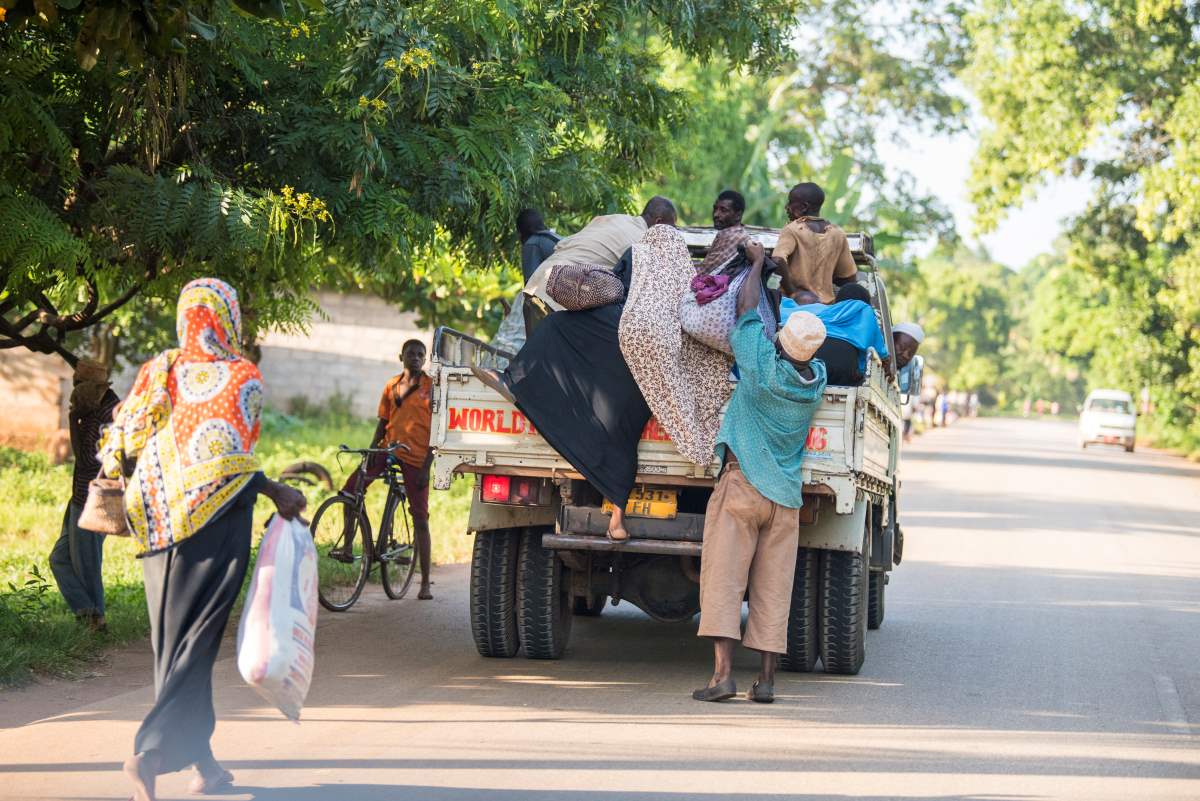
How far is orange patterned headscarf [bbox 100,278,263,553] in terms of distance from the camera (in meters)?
5.18

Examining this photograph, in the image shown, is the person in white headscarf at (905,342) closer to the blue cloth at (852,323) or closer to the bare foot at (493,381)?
the blue cloth at (852,323)

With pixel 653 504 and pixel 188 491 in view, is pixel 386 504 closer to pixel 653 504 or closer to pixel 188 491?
pixel 653 504

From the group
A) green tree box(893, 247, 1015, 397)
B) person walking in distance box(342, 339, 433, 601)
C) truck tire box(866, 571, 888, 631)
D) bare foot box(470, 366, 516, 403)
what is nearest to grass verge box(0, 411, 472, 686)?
person walking in distance box(342, 339, 433, 601)

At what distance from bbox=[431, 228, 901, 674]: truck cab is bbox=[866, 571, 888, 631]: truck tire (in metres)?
1.49

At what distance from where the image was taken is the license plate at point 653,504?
26.2 feet

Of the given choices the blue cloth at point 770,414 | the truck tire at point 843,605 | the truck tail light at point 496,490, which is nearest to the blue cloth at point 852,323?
the blue cloth at point 770,414

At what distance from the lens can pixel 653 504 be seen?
8000 mm

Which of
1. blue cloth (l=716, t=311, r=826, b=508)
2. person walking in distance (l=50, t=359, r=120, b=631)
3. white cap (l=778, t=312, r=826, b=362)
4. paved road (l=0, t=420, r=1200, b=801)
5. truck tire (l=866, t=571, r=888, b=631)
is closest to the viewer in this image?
paved road (l=0, t=420, r=1200, b=801)

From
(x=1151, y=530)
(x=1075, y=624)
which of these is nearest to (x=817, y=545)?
(x=1075, y=624)

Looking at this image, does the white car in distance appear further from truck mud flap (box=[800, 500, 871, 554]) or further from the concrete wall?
truck mud flap (box=[800, 500, 871, 554])

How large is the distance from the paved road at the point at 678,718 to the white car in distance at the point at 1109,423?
3633 centimetres

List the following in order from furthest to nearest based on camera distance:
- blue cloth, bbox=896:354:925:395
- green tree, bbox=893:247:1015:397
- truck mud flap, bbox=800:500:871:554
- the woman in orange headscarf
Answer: green tree, bbox=893:247:1015:397
blue cloth, bbox=896:354:925:395
truck mud flap, bbox=800:500:871:554
the woman in orange headscarf

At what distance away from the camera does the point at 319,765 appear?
19.5 feet

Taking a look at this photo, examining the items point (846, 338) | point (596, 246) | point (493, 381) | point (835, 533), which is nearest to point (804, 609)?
point (835, 533)
